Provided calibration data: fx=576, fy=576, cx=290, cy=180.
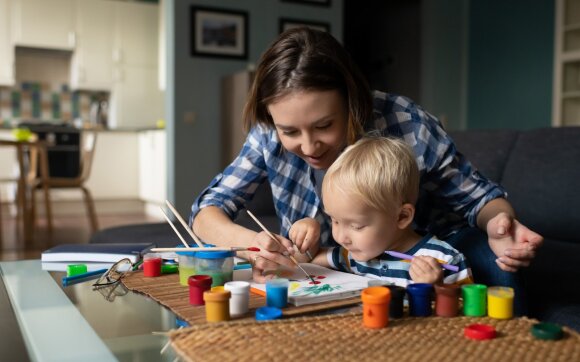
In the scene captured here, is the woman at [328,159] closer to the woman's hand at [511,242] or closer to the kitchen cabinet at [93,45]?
the woman's hand at [511,242]

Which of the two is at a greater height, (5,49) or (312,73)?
(5,49)

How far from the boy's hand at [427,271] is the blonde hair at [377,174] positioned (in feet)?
0.43

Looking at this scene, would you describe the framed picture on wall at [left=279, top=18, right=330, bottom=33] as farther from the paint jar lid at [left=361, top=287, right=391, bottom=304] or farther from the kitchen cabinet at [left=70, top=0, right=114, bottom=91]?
the paint jar lid at [left=361, top=287, right=391, bottom=304]

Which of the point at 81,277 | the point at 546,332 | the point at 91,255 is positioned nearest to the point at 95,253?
the point at 91,255

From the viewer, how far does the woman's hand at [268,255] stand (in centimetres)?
100

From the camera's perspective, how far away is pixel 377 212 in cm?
100

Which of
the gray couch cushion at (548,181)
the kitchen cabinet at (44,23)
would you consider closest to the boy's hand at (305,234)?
the gray couch cushion at (548,181)

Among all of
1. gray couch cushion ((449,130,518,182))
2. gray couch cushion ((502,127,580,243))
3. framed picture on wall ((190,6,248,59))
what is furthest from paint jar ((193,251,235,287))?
framed picture on wall ((190,6,248,59))

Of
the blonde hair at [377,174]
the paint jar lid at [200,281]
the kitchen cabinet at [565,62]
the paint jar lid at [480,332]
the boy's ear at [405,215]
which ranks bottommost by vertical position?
the paint jar lid at [480,332]

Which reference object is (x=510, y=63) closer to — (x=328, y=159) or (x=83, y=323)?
(x=328, y=159)

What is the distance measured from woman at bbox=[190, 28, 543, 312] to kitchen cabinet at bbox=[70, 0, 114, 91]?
527 centimetres

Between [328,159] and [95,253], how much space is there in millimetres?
560

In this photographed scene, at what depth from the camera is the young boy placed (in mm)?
984

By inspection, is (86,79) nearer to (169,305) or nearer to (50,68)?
(50,68)
